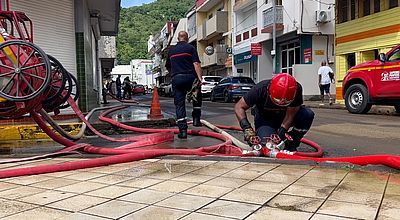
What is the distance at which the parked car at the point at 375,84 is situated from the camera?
1173cm

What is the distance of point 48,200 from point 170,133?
3.73 metres

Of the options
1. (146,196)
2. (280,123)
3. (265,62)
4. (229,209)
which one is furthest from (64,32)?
(265,62)

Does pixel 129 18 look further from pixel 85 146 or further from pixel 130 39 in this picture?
pixel 85 146

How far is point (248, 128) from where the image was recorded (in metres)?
4.96

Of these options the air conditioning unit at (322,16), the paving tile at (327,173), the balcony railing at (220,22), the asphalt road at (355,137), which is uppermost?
the balcony railing at (220,22)

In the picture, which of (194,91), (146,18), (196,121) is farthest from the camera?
(146,18)

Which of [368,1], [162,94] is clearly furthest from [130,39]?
[368,1]

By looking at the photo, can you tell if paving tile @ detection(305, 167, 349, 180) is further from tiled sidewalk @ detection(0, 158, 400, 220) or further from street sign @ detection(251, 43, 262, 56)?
street sign @ detection(251, 43, 262, 56)

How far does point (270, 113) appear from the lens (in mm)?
5352

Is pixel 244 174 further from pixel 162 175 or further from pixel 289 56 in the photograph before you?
pixel 289 56

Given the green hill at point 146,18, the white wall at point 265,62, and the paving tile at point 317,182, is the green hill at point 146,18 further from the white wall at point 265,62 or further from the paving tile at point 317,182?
the paving tile at point 317,182

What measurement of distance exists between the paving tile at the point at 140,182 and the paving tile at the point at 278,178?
1.04 m

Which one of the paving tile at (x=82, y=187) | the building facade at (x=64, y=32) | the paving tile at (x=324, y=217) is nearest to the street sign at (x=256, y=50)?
the building facade at (x=64, y=32)

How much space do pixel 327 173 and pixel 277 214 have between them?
150 cm
